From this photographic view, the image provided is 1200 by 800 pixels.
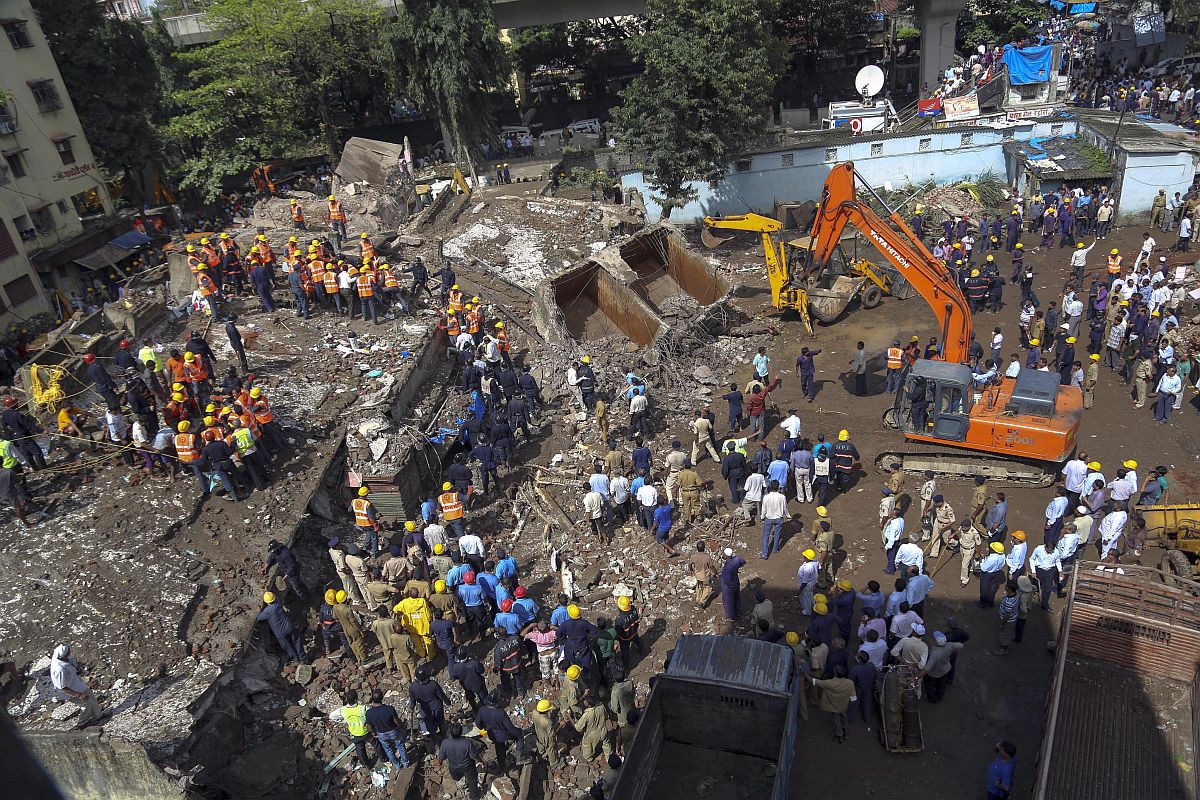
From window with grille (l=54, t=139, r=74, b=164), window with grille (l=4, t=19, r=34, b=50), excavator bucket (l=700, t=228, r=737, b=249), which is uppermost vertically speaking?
window with grille (l=4, t=19, r=34, b=50)

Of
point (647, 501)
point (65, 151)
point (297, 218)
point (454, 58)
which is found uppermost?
point (454, 58)

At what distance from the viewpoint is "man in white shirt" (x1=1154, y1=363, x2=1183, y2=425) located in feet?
47.6

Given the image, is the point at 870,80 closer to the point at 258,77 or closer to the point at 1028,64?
the point at 1028,64

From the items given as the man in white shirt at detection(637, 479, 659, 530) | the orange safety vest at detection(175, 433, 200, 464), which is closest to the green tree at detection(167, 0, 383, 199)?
the orange safety vest at detection(175, 433, 200, 464)

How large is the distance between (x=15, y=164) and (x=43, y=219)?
6.03 ft

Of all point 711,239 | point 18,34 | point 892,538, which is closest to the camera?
point 892,538

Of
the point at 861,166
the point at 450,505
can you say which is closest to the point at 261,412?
the point at 450,505

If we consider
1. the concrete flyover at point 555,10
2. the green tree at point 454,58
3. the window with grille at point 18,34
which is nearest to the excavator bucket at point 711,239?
the green tree at point 454,58

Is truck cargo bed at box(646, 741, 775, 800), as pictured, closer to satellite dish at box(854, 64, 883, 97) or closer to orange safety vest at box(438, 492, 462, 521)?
orange safety vest at box(438, 492, 462, 521)

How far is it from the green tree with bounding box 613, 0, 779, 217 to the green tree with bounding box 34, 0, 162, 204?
1890 centimetres

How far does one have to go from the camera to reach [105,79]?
30.3m

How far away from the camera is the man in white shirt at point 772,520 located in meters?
12.6

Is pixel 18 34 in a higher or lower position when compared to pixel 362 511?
higher

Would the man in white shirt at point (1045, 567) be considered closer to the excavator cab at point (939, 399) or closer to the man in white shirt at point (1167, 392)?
the excavator cab at point (939, 399)
